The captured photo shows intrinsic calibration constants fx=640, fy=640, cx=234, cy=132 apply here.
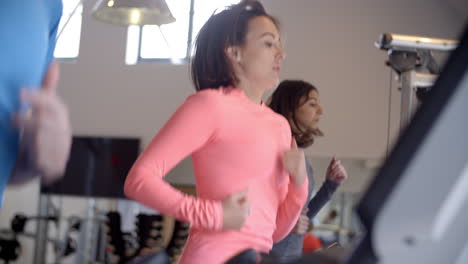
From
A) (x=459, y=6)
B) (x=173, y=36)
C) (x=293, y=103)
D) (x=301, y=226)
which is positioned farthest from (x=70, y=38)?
(x=301, y=226)

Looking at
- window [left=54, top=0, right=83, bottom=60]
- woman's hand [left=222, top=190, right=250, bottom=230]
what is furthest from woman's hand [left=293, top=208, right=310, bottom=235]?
window [left=54, top=0, right=83, bottom=60]

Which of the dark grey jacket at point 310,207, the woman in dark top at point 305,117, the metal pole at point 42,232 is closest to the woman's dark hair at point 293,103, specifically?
the woman in dark top at point 305,117

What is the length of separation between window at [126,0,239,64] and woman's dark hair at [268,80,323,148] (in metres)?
5.44

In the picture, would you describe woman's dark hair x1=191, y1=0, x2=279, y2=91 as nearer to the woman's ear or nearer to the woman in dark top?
the woman's ear

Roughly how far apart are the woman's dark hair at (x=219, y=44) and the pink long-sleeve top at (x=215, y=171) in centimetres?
11

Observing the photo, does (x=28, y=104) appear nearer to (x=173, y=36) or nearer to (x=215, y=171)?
(x=215, y=171)

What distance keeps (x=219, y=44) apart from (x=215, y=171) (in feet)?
1.13

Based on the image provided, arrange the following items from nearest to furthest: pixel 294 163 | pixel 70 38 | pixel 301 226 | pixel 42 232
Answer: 1. pixel 294 163
2. pixel 301 226
3. pixel 42 232
4. pixel 70 38

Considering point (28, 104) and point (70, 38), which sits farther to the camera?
point (70, 38)

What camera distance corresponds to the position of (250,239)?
1229mm

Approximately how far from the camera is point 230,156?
125 centimetres

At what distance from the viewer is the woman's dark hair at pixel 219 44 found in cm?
144

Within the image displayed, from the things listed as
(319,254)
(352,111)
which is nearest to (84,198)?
(352,111)

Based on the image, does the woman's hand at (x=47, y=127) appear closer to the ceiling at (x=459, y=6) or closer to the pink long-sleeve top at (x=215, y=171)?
the pink long-sleeve top at (x=215, y=171)
